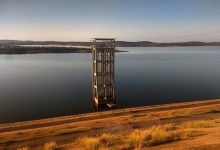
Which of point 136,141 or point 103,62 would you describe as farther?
point 103,62

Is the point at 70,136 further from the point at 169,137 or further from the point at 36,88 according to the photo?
the point at 36,88

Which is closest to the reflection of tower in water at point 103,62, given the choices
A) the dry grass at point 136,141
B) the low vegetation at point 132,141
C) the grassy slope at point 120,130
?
the grassy slope at point 120,130

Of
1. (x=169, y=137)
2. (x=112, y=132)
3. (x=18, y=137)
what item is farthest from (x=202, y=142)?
(x=18, y=137)

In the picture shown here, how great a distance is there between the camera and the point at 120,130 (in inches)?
565

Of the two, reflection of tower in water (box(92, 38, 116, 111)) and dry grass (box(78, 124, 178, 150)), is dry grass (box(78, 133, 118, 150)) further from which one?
reflection of tower in water (box(92, 38, 116, 111))

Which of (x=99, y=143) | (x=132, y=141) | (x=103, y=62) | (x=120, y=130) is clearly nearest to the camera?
(x=99, y=143)

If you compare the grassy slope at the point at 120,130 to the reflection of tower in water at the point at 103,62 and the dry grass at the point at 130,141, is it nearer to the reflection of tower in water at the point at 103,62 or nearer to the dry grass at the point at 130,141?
the dry grass at the point at 130,141

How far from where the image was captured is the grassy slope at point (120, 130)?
11.1 metres

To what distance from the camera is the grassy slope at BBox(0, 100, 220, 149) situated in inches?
437

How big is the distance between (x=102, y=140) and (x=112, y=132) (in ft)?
7.97

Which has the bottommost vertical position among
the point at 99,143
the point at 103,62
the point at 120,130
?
the point at 120,130

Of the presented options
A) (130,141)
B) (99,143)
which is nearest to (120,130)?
(130,141)

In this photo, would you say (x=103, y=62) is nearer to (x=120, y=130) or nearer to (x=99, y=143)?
(x=120, y=130)

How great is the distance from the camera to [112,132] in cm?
1388
